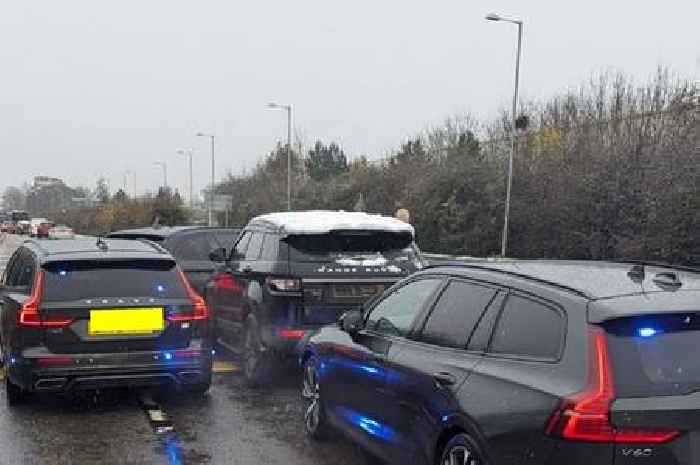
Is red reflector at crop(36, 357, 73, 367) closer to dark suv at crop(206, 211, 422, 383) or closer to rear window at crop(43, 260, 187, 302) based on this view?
rear window at crop(43, 260, 187, 302)

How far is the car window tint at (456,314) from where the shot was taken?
4.29 meters

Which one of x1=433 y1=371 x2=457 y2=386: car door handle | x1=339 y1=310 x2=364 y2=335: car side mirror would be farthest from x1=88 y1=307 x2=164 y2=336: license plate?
x1=433 y1=371 x2=457 y2=386: car door handle

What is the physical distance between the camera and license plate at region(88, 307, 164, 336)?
673cm

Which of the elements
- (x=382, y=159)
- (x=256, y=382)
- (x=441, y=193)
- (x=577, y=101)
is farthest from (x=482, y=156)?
(x=256, y=382)

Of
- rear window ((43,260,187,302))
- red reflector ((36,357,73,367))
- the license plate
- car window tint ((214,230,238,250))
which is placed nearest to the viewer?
red reflector ((36,357,73,367))

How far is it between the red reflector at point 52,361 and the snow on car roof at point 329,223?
7.82 ft

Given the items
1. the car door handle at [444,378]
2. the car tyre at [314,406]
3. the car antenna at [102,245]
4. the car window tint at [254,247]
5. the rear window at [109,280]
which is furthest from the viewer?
the car window tint at [254,247]

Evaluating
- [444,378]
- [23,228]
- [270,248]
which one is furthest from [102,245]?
[23,228]

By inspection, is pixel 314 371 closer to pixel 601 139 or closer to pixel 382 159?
pixel 601 139

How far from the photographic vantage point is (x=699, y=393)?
3.32 meters

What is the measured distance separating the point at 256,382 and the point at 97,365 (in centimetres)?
199

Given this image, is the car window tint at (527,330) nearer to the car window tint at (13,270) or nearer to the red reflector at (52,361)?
the red reflector at (52,361)

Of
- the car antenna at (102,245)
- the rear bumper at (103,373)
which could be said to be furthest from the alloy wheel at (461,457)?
the car antenna at (102,245)

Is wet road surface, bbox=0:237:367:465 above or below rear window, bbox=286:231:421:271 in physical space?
below
